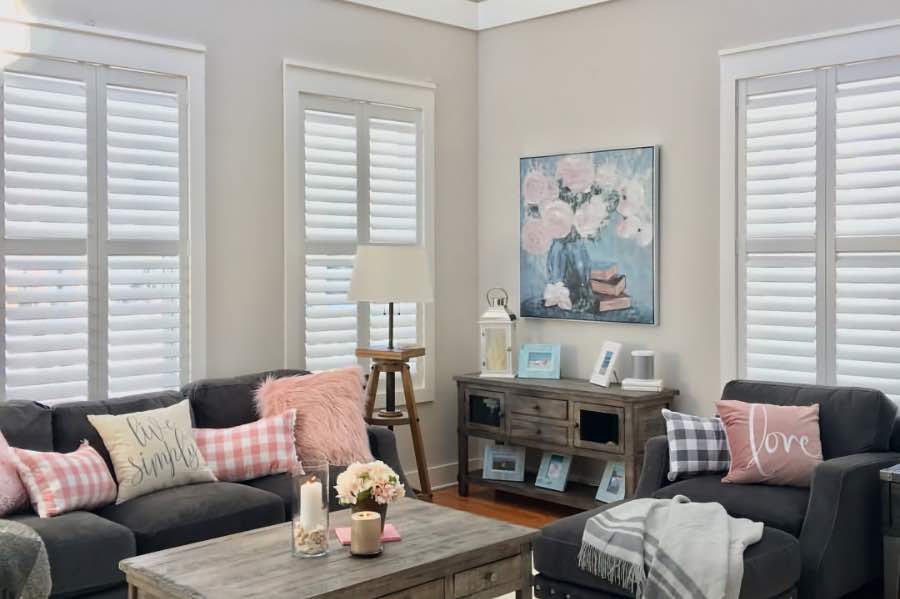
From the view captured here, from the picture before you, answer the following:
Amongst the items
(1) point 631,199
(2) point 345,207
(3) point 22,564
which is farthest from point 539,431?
(3) point 22,564

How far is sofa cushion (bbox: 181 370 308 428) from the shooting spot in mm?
4438

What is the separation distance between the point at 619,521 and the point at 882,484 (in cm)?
109

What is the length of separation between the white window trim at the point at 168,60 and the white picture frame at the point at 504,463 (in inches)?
70.9

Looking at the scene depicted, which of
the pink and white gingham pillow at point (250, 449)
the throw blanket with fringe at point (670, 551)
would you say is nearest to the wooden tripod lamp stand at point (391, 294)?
the pink and white gingham pillow at point (250, 449)

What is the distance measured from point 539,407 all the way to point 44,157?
109 inches

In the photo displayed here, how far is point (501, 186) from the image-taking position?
237 inches

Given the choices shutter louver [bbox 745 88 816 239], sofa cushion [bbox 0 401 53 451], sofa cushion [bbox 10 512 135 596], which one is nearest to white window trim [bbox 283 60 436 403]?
sofa cushion [bbox 0 401 53 451]

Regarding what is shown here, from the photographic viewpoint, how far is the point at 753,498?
3.87 meters

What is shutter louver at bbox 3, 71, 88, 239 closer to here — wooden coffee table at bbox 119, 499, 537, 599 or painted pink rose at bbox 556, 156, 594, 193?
wooden coffee table at bbox 119, 499, 537, 599

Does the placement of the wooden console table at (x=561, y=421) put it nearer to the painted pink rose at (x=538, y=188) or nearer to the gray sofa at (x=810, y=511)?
the gray sofa at (x=810, y=511)

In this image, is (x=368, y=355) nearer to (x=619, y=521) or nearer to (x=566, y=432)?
(x=566, y=432)

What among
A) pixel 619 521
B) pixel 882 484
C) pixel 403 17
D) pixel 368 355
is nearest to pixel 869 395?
pixel 882 484

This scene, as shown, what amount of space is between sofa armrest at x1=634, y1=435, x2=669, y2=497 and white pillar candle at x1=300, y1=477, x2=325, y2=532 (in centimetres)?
169

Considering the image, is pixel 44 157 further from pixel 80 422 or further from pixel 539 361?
pixel 539 361
